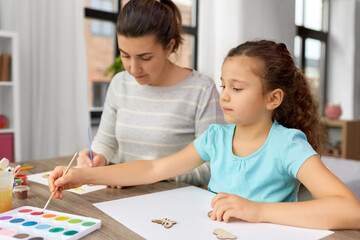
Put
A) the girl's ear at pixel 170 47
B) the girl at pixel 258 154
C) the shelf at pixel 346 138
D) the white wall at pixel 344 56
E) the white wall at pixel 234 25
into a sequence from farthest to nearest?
the white wall at pixel 344 56
the shelf at pixel 346 138
the white wall at pixel 234 25
the girl's ear at pixel 170 47
the girl at pixel 258 154

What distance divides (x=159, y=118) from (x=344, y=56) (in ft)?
15.3

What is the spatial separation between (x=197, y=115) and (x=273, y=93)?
1.34 feet

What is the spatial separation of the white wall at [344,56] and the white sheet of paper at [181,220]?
188 inches

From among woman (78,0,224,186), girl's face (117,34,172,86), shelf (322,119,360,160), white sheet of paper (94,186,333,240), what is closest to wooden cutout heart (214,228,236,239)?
white sheet of paper (94,186,333,240)

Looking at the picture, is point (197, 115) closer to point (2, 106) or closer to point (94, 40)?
point (2, 106)

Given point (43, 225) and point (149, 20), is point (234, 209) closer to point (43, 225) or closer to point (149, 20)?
point (43, 225)

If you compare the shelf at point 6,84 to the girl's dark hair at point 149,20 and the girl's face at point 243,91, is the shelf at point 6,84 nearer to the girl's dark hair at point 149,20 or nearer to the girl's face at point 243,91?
the girl's dark hair at point 149,20

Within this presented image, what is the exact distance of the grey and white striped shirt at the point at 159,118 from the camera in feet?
4.27

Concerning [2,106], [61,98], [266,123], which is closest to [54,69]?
[61,98]

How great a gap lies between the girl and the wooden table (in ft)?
0.08

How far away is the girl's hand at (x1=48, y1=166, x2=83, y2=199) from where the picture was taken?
0.86 meters

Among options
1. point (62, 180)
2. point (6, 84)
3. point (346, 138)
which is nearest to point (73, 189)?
point (62, 180)

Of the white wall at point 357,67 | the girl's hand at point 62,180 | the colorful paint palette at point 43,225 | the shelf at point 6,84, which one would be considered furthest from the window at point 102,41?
the white wall at point 357,67

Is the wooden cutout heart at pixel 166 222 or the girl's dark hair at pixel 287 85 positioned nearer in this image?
the wooden cutout heart at pixel 166 222
